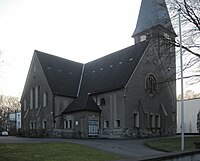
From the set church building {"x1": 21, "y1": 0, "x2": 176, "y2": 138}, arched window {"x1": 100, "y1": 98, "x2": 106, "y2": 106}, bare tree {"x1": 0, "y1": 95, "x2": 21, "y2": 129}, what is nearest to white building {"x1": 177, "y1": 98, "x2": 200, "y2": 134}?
church building {"x1": 21, "y1": 0, "x2": 176, "y2": 138}

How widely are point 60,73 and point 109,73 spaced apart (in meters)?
9.71

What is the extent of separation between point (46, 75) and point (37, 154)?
3050 cm

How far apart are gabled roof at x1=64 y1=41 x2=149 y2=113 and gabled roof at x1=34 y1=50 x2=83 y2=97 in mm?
1611

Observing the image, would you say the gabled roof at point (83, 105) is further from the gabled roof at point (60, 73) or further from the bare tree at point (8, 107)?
the bare tree at point (8, 107)

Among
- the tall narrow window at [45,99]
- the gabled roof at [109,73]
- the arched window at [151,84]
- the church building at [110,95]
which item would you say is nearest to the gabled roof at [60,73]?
the church building at [110,95]

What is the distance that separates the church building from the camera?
129 ft

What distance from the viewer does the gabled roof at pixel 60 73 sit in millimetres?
46875

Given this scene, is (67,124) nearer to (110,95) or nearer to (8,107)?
(110,95)

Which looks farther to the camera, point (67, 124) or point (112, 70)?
point (112, 70)

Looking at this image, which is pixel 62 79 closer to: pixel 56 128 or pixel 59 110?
pixel 59 110

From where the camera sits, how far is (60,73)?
50344 mm

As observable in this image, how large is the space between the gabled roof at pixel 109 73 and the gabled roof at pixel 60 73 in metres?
1.61

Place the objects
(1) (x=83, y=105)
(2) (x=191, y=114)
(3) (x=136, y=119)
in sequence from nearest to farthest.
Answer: (3) (x=136, y=119)
(1) (x=83, y=105)
(2) (x=191, y=114)

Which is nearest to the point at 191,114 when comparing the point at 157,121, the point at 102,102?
the point at 157,121
